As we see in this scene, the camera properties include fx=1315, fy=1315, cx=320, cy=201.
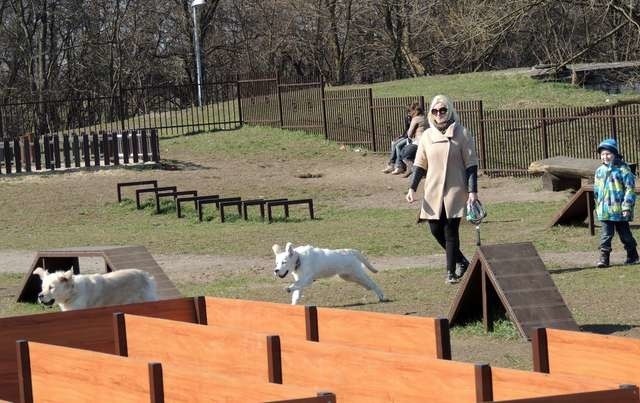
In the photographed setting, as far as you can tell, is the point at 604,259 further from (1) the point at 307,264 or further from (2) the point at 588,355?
(2) the point at 588,355

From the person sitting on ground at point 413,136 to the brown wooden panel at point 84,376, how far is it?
15.1 m

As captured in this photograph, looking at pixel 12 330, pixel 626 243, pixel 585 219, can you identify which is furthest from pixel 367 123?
pixel 12 330

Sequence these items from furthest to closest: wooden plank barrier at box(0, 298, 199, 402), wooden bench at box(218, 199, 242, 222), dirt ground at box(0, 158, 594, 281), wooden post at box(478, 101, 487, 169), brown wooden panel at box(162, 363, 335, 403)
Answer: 1. wooden post at box(478, 101, 487, 169)
2. wooden bench at box(218, 199, 242, 222)
3. dirt ground at box(0, 158, 594, 281)
4. wooden plank barrier at box(0, 298, 199, 402)
5. brown wooden panel at box(162, 363, 335, 403)

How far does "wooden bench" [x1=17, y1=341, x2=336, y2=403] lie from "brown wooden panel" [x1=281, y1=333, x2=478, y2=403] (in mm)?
792

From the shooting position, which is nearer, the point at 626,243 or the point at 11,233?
the point at 626,243

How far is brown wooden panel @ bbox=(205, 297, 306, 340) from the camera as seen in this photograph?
8.52m

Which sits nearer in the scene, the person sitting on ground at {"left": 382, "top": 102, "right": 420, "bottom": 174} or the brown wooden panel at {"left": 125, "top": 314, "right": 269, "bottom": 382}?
the brown wooden panel at {"left": 125, "top": 314, "right": 269, "bottom": 382}

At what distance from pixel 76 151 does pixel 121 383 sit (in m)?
25.7

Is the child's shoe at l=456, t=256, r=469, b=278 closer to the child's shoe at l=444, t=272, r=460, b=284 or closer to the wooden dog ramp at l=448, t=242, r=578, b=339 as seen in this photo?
the child's shoe at l=444, t=272, r=460, b=284

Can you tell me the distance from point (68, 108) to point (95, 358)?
45.3 m

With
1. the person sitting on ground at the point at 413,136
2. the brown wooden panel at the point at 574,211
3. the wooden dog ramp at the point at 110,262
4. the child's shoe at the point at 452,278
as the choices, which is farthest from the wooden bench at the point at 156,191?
the child's shoe at the point at 452,278

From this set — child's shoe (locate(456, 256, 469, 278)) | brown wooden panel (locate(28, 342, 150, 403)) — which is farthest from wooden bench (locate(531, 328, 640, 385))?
child's shoe (locate(456, 256, 469, 278))

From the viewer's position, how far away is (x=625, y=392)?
15.7ft

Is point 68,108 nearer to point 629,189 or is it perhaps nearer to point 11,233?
point 11,233
